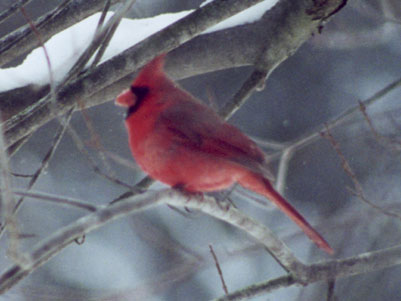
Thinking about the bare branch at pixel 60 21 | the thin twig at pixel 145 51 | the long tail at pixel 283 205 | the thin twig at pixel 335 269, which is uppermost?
the bare branch at pixel 60 21

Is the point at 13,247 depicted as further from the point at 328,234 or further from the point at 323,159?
the point at 323,159

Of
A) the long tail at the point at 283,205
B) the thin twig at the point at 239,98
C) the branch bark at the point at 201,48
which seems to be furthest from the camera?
the thin twig at the point at 239,98

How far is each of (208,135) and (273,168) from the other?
2299 millimetres

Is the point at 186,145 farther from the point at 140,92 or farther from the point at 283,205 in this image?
the point at 283,205

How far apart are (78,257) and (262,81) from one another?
2.97 metres

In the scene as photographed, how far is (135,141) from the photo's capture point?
2.82 m

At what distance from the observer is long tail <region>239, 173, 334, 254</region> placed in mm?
2717

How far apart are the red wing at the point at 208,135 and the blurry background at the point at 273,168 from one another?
1.64m

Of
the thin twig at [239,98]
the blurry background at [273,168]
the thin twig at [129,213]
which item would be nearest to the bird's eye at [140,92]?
the thin twig at [239,98]

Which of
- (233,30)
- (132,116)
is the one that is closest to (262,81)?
(233,30)

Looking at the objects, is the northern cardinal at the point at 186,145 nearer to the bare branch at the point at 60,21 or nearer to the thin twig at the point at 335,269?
the thin twig at the point at 335,269

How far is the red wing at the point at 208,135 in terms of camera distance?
2852 mm

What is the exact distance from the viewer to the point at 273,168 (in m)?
5.14

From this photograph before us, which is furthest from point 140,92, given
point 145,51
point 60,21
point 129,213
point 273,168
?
point 273,168
